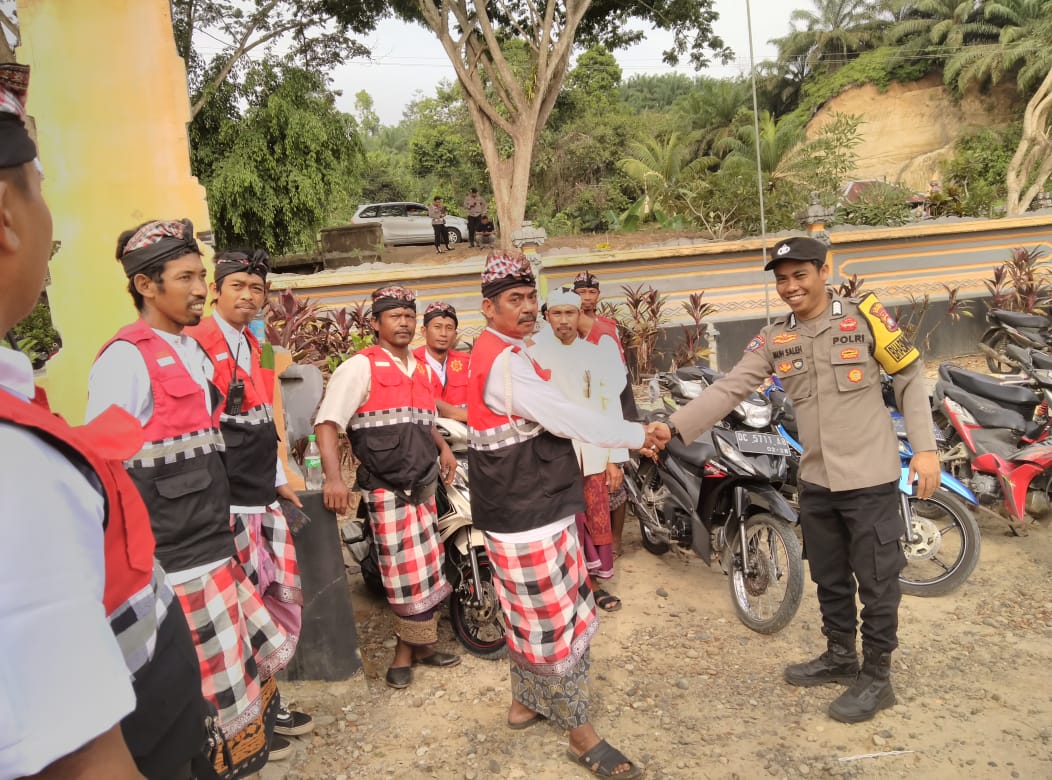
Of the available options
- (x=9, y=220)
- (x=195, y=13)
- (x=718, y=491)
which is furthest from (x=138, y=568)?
(x=195, y=13)

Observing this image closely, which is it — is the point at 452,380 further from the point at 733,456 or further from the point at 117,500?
the point at 117,500

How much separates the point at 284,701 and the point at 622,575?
81.7 inches

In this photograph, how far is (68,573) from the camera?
2.44ft

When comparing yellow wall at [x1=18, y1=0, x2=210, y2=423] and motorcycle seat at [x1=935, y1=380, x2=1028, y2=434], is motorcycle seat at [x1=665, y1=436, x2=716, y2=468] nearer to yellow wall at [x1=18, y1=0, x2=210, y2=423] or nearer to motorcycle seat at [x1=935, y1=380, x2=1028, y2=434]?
motorcycle seat at [x1=935, y1=380, x2=1028, y2=434]

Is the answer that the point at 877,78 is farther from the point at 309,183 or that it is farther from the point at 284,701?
the point at 284,701

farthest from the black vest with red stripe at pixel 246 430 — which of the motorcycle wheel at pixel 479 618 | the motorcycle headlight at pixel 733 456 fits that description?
the motorcycle headlight at pixel 733 456

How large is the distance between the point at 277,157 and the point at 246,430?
12.9 metres

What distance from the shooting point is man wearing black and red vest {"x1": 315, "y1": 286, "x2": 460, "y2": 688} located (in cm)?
336

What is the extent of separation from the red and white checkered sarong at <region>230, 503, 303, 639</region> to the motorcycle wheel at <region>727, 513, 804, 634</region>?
2.18m

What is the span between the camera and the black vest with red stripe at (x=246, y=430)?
8.77ft

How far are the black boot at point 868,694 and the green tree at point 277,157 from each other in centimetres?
1325

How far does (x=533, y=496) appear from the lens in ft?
9.00

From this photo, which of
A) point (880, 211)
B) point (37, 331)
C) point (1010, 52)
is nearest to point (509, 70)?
point (880, 211)

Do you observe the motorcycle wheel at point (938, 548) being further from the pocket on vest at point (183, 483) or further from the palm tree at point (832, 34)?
the palm tree at point (832, 34)
